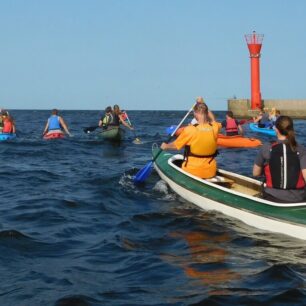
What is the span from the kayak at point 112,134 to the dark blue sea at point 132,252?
10.8m

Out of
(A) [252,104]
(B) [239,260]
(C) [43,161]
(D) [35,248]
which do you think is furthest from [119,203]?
(A) [252,104]

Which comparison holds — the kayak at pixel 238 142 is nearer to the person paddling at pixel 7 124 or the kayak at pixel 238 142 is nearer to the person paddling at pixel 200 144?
the person paddling at pixel 7 124

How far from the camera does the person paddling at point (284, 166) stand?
24.2 feet

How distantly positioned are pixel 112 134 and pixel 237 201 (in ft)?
50.7

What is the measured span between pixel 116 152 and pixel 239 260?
46.7 feet

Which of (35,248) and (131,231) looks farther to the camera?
(131,231)

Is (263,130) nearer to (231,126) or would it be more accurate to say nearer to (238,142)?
(231,126)

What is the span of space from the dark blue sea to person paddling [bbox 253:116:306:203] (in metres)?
0.58

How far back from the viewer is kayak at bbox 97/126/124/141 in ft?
76.9

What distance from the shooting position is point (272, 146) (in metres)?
7.51

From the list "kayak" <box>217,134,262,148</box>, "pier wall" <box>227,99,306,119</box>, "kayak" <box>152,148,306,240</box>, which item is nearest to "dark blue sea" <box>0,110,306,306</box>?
"kayak" <box>152,148,306,240</box>

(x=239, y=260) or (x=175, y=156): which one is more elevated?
(x=175, y=156)

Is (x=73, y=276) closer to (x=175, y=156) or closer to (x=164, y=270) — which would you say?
(x=164, y=270)

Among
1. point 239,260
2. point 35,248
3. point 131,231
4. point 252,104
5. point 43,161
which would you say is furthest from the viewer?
point 252,104
